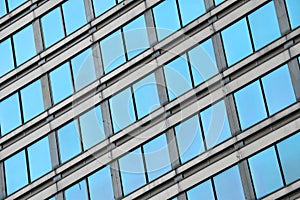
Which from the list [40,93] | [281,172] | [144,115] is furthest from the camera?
[40,93]

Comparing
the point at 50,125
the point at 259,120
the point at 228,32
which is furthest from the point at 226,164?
the point at 50,125

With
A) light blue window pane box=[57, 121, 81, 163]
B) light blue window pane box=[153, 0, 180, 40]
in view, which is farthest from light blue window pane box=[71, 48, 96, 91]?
light blue window pane box=[153, 0, 180, 40]

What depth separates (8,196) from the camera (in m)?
58.7

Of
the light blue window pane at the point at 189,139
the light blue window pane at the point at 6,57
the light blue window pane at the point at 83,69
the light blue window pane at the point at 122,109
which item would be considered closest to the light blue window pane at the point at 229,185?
the light blue window pane at the point at 189,139

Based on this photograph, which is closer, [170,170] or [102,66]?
[170,170]

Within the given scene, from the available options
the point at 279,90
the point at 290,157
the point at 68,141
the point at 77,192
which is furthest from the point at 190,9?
the point at 77,192

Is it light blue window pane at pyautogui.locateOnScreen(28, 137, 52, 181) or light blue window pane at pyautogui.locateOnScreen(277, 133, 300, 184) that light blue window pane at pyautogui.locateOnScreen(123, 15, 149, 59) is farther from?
light blue window pane at pyautogui.locateOnScreen(277, 133, 300, 184)

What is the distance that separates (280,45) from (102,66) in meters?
8.70

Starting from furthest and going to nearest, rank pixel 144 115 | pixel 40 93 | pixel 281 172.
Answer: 1. pixel 40 93
2. pixel 144 115
3. pixel 281 172

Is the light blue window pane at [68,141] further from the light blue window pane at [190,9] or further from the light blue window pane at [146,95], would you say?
the light blue window pane at [190,9]

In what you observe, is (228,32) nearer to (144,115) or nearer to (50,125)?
(144,115)

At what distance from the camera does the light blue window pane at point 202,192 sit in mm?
53562

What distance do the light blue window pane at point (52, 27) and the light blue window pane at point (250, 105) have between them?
10.1 m

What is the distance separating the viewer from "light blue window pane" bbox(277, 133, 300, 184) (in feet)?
170
